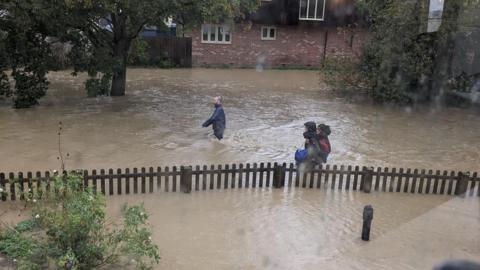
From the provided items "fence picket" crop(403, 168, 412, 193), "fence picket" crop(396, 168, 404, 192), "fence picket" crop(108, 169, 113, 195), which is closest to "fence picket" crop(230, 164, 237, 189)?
"fence picket" crop(108, 169, 113, 195)

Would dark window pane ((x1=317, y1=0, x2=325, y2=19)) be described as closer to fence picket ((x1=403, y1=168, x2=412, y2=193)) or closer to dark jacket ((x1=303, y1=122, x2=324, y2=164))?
dark jacket ((x1=303, y1=122, x2=324, y2=164))

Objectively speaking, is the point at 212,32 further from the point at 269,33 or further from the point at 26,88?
the point at 26,88

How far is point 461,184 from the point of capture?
8688mm

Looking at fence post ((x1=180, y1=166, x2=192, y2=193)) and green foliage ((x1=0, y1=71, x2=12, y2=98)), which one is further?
Result: green foliage ((x1=0, y1=71, x2=12, y2=98))

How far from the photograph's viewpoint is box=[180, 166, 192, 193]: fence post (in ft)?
26.8

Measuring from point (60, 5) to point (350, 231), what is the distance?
9.63 meters

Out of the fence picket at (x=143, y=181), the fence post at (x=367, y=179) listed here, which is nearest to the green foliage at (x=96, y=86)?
the fence picket at (x=143, y=181)

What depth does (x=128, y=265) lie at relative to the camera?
568cm

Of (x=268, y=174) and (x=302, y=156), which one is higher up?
(x=302, y=156)

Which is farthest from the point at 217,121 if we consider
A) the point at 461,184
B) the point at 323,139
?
the point at 461,184

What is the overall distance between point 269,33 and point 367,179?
22776 millimetres

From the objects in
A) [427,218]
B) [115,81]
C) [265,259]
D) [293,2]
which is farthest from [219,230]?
[293,2]

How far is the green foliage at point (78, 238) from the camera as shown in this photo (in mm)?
4980

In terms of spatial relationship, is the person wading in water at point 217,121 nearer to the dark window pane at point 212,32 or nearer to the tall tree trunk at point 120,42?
the tall tree trunk at point 120,42
